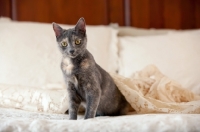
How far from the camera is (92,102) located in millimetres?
1079

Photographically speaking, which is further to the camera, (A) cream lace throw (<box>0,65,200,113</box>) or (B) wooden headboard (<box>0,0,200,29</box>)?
(B) wooden headboard (<box>0,0,200,29</box>)

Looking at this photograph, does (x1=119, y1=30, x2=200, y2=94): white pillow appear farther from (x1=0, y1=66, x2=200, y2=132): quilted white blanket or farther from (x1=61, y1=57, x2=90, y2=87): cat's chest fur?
(x1=61, y1=57, x2=90, y2=87): cat's chest fur

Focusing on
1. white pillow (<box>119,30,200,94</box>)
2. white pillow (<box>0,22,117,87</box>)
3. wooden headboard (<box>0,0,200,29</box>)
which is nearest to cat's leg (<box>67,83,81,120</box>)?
white pillow (<box>0,22,117,87</box>)

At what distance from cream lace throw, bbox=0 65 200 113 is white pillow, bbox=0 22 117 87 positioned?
1.29ft

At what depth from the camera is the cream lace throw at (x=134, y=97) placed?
1119 mm

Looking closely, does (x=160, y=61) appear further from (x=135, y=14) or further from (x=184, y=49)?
(x=135, y=14)

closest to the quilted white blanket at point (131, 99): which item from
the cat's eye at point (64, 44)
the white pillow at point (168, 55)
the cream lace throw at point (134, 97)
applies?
the cream lace throw at point (134, 97)

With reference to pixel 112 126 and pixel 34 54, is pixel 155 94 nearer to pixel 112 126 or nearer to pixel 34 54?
pixel 112 126

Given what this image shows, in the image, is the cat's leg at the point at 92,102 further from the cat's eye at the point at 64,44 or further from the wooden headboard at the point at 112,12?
the wooden headboard at the point at 112,12

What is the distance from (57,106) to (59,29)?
325 mm

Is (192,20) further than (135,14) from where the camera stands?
Yes

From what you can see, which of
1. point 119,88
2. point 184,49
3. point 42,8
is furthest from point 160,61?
point 42,8

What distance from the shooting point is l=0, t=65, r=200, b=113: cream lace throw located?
112cm

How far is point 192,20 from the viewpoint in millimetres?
2453
